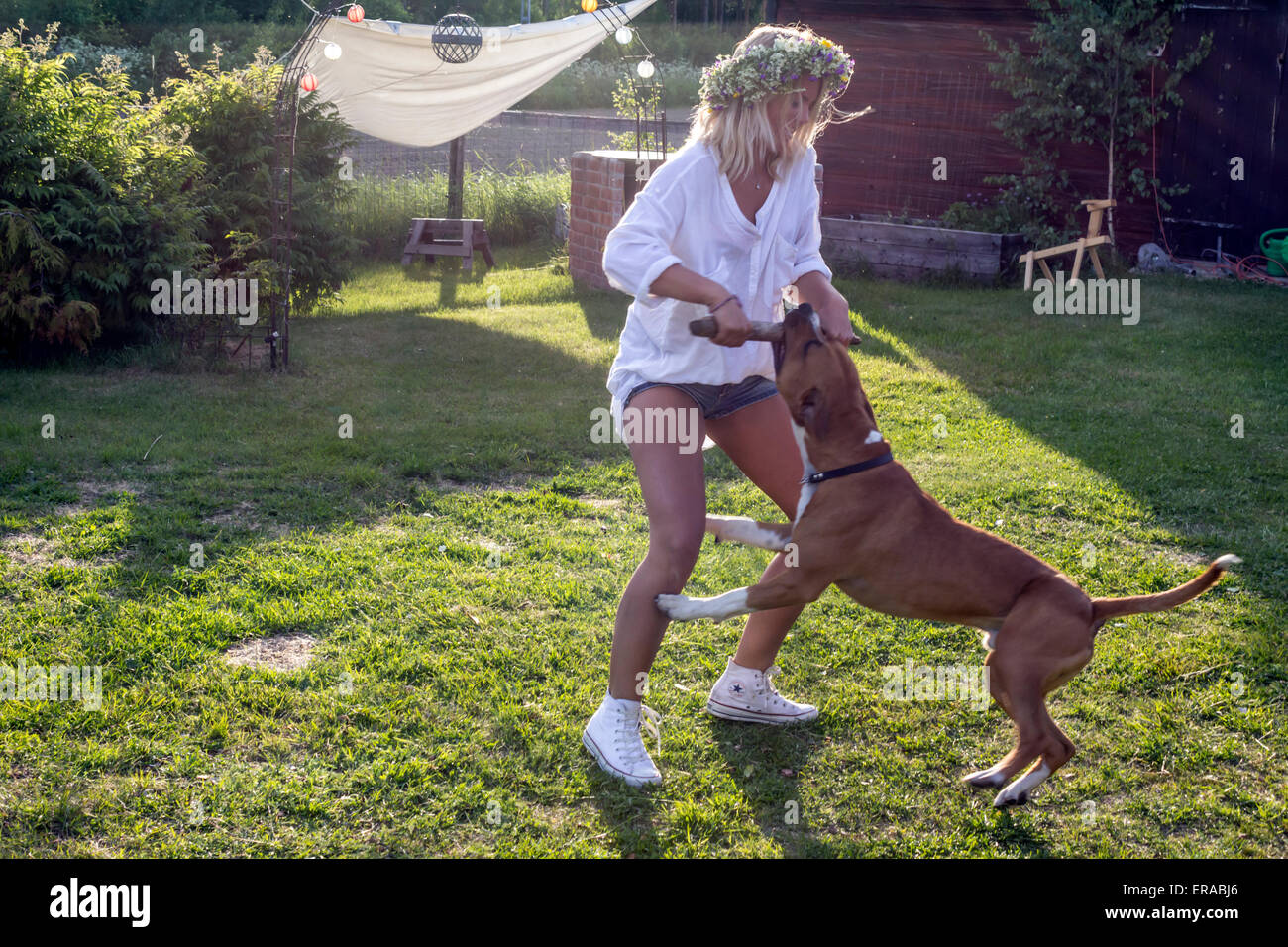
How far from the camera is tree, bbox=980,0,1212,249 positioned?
39.1 feet

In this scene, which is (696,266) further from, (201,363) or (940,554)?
(201,363)

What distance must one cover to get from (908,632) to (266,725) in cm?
252

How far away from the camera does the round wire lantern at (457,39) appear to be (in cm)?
1180

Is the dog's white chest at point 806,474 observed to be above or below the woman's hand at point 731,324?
below

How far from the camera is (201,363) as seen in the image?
8.39 metres

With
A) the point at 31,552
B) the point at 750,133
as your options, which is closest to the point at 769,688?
the point at 750,133

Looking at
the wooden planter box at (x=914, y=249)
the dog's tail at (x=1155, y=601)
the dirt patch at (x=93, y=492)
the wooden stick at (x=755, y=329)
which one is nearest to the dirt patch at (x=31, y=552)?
the dirt patch at (x=93, y=492)

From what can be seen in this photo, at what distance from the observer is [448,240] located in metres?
13.2

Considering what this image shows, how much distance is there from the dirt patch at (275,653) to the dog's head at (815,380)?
7.02 ft

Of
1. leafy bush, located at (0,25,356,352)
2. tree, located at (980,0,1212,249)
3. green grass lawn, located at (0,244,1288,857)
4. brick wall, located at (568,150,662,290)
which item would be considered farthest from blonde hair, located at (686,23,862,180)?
tree, located at (980,0,1212,249)

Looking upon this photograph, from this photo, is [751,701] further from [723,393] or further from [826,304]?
[826,304]

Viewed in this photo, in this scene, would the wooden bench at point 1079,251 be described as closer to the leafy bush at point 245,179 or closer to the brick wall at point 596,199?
the brick wall at point 596,199

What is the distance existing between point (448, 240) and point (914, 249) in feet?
18.4

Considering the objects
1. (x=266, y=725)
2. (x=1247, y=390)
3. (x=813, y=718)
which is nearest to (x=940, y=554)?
(x=813, y=718)
